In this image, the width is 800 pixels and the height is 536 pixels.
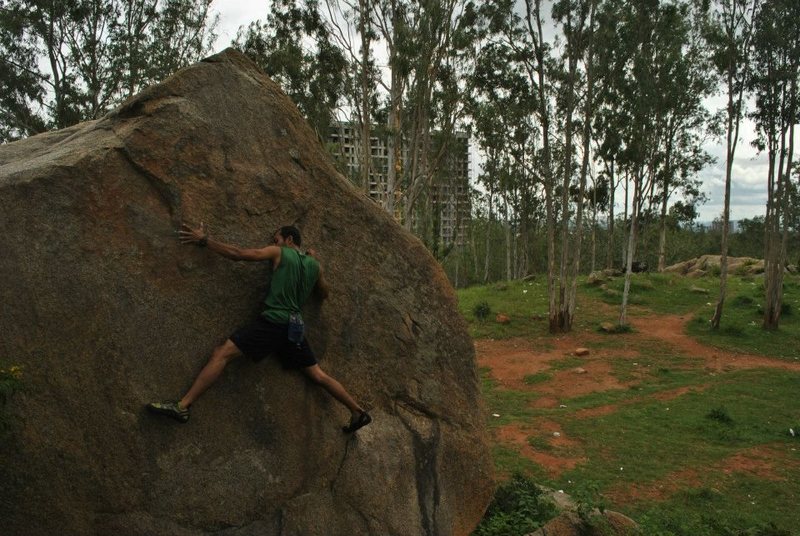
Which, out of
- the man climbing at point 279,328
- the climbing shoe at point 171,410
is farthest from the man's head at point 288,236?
the climbing shoe at point 171,410

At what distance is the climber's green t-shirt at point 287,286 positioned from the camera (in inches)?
205

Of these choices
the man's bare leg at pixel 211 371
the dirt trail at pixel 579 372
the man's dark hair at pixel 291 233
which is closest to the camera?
the man's bare leg at pixel 211 371

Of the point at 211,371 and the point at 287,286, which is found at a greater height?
the point at 287,286

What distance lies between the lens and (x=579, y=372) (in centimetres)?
1742

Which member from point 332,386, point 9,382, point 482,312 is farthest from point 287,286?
point 482,312

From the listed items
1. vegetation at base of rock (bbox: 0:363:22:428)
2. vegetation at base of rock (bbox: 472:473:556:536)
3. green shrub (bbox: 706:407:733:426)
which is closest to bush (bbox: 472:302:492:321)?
green shrub (bbox: 706:407:733:426)

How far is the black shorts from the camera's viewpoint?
5.09 metres

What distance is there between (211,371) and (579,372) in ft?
46.7

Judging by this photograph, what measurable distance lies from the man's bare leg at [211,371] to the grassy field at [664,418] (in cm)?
457

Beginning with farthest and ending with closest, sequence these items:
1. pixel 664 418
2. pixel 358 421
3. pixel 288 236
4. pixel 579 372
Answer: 1. pixel 579 372
2. pixel 664 418
3. pixel 358 421
4. pixel 288 236

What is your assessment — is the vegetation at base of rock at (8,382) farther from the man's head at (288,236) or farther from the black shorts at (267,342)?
the man's head at (288,236)

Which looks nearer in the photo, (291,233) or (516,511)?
(291,233)

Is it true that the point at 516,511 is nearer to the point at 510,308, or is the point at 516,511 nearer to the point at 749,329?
the point at 749,329

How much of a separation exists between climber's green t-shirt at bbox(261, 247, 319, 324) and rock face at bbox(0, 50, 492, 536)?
325 millimetres
